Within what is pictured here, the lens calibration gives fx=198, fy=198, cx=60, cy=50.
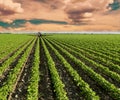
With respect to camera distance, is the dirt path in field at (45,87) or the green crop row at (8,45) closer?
the dirt path in field at (45,87)

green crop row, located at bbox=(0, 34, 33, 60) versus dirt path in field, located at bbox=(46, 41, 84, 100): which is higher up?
dirt path in field, located at bbox=(46, 41, 84, 100)

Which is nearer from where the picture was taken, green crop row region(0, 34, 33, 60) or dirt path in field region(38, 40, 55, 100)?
dirt path in field region(38, 40, 55, 100)

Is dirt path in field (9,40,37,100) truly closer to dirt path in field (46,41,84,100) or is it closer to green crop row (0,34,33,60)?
dirt path in field (46,41,84,100)

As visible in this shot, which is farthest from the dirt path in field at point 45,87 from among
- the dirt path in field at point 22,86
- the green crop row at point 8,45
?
the green crop row at point 8,45

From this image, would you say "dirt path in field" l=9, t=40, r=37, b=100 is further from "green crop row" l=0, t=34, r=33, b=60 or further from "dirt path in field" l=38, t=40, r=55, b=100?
"green crop row" l=0, t=34, r=33, b=60

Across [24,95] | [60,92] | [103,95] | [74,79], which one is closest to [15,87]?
[24,95]

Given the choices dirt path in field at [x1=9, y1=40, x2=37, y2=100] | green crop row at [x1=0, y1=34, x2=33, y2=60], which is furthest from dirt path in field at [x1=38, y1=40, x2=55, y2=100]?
green crop row at [x1=0, y1=34, x2=33, y2=60]

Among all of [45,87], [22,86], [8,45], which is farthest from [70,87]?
[8,45]

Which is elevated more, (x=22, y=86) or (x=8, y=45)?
(x=22, y=86)

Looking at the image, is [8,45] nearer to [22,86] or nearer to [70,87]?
[22,86]

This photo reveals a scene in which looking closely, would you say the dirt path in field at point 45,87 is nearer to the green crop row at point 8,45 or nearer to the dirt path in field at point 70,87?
the dirt path in field at point 70,87

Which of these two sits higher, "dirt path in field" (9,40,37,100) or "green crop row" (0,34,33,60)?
"dirt path in field" (9,40,37,100)

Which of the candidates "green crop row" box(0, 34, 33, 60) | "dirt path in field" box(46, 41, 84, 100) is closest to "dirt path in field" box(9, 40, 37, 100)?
"dirt path in field" box(46, 41, 84, 100)

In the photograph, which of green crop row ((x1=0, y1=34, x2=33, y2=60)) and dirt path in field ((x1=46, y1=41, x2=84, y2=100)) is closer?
dirt path in field ((x1=46, y1=41, x2=84, y2=100))
